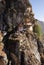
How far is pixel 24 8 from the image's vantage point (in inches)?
2491

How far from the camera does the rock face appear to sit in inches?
2042

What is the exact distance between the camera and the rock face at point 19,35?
170 feet

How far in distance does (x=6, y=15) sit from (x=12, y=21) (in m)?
2.85

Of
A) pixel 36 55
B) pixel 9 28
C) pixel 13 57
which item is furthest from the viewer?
pixel 9 28

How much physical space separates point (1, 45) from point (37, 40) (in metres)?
15.0

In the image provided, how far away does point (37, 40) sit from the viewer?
6291cm

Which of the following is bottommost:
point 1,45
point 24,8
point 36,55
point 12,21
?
point 36,55

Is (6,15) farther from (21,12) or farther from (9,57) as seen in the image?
(9,57)

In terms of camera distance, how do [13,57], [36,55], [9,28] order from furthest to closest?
[9,28] < [36,55] < [13,57]

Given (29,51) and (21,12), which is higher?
(21,12)

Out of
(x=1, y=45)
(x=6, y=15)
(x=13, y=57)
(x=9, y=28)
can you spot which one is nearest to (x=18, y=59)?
(x=13, y=57)

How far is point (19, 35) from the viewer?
56.7 metres

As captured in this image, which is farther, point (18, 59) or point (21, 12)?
point (21, 12)

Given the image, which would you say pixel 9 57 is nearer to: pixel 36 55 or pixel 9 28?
pixel 36 55
